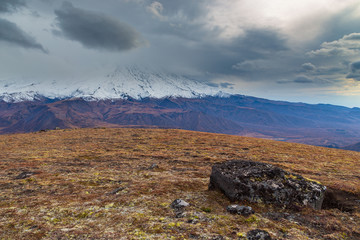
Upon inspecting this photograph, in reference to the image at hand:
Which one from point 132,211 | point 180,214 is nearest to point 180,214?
point 180,214

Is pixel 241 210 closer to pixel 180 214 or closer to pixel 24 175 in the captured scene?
pixel 180 214

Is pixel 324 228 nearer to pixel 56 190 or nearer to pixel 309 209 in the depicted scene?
pixel 309 209

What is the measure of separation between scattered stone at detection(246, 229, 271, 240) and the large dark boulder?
3195mm

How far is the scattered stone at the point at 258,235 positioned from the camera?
291 inches

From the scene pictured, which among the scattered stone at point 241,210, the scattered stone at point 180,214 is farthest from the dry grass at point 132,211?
the scattered stone at point 241,210

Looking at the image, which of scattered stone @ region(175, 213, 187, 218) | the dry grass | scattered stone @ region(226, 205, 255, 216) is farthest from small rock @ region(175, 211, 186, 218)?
scattered stone @ region(226, 205, 255, 216)

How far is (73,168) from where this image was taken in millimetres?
20281

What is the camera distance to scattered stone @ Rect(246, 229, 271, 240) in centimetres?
738

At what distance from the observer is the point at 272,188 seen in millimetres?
10695

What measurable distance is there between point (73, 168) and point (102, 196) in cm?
1007

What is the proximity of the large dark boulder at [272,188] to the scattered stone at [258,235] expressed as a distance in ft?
10.5

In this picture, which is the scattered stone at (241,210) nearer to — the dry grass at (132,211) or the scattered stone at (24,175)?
the dry grass at (132,211)

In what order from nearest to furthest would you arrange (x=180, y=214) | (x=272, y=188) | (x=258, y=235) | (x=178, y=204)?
(x=258, y=235) → (x=180, y=214) → (x=178, y=204) → (x=272, y=188)

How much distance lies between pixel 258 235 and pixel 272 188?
396cm
